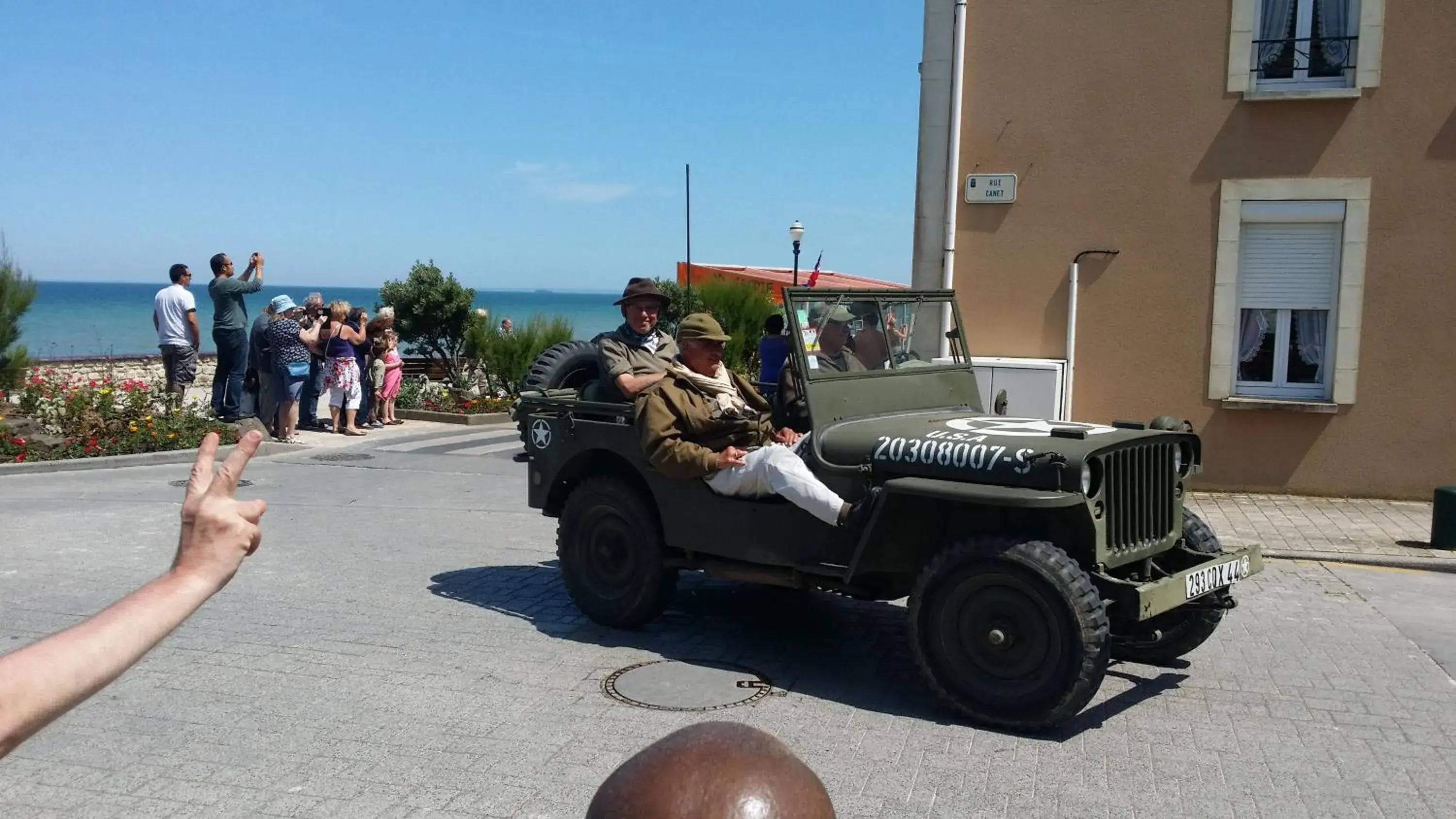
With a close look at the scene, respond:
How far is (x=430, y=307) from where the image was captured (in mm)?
20219

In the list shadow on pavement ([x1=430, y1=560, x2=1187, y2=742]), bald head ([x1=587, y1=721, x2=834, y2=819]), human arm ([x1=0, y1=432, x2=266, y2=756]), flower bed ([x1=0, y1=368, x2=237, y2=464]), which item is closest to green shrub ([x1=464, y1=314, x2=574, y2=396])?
flower bed ([x1=0, y1=368, x2=237, y2=464])

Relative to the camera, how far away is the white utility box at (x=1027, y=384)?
11.4 metres

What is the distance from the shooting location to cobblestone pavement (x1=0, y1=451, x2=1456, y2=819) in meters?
4.30

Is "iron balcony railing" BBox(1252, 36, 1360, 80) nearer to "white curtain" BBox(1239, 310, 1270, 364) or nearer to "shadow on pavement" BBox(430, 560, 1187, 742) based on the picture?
"white curtain" BBox(1239, 310, 1270, 364)

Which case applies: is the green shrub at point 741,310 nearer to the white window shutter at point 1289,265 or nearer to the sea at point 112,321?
the sea at point 112,321

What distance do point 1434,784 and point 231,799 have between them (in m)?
4.46

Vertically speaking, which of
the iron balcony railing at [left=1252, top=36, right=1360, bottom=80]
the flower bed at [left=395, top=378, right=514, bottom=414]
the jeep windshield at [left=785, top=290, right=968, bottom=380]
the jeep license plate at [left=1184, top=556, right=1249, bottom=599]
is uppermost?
the iron balcony railing at [left=1252, top=36, right=1360, bottom=80]

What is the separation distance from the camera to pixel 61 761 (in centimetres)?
451

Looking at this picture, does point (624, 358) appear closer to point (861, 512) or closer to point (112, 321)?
point (861, 512)

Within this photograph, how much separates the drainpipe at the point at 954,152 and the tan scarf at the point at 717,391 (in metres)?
6.11

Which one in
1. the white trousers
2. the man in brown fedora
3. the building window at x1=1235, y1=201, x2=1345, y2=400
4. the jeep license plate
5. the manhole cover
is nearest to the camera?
the jeep license plate

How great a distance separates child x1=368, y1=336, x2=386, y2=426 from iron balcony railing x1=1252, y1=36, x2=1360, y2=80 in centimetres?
1100

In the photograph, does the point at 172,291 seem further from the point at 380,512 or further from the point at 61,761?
the point at 61,761

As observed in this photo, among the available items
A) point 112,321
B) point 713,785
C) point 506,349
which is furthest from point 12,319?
point 112,321
